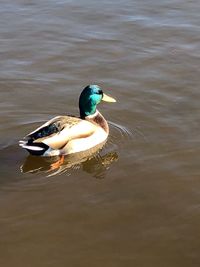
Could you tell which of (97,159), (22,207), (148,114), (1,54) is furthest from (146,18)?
(22,207)

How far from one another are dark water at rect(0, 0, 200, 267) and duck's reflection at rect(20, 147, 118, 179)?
0.03m

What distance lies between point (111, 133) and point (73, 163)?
97 cm

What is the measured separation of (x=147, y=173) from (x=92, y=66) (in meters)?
3.73

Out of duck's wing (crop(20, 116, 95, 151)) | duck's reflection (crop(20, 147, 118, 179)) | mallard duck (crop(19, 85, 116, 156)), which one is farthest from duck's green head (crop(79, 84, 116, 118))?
duck's reflection (crop(20, 147, 118, 179))

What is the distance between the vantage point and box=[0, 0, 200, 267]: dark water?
21.2 ft

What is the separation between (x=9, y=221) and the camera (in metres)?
6.78

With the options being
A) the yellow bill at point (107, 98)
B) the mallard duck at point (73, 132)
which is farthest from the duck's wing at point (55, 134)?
the yellow bill at point (107, 98)

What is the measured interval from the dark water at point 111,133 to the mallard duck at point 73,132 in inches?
8.4

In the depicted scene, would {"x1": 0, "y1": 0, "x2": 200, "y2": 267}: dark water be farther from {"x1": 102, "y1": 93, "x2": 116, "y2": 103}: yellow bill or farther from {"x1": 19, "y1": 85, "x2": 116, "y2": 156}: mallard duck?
{"x1": 102, "y1": 93, "x2": 116, "y2": 103}: yellow bill

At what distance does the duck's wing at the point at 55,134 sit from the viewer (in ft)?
25.9

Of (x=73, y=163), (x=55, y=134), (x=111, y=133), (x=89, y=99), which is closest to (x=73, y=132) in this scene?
(x=55, y=134)

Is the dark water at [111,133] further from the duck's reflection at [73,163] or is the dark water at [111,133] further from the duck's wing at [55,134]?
the duck's wing at [55,134]

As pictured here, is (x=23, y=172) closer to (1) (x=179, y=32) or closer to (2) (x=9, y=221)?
(2) (x=9, y=221)

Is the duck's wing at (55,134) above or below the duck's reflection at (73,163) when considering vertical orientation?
above
